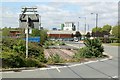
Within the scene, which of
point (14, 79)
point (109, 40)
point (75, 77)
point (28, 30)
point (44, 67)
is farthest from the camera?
point (109, 40)

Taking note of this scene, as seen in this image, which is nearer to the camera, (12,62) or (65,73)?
(65,73)

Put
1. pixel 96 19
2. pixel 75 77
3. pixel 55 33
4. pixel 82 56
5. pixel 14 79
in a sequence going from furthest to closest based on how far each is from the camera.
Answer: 1. pixel 55 33
2. pixel 96 19
3. pixel 82 56
4. pixel 75 77
5. pixel 14 79

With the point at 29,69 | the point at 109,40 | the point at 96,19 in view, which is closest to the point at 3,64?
the point at 29,69

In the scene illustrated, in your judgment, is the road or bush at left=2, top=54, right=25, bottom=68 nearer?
the road

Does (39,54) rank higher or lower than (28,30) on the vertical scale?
lower

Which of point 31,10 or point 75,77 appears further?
point 31,10

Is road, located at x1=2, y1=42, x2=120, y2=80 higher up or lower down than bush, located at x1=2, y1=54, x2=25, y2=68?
lower down

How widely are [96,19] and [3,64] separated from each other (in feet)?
222

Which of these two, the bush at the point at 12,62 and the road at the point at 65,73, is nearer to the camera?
the road at the point at 65,73

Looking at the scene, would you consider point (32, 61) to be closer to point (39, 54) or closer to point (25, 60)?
point (25, 60)

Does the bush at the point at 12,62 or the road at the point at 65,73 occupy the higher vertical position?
the bush at the point at 12,62

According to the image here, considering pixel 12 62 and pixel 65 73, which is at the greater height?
pixel 12 62

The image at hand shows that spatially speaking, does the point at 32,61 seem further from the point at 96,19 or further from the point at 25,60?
the point at 96,19

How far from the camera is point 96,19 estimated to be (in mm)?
83125
